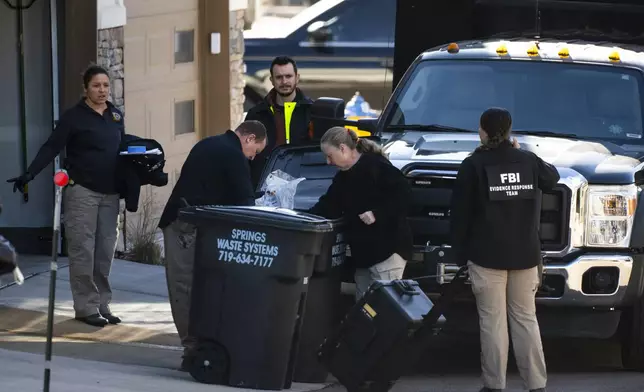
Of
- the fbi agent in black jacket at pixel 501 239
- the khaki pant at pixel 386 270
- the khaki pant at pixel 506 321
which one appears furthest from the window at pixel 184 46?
the khaki pant at pixel 506 321

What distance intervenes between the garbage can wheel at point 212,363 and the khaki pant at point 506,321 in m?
1.50

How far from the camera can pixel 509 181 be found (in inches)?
335

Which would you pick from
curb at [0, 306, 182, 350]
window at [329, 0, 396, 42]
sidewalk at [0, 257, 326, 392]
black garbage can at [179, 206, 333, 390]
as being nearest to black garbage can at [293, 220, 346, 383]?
sidewalk at [0, 257, 326, 392]

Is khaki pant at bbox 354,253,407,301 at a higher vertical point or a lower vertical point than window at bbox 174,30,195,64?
lower

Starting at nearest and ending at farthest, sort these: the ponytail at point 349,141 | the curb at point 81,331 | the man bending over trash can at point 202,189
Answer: the ponytail at point 349,141 < the man bending over trash can at point 202,189 < the curb at point 81,331

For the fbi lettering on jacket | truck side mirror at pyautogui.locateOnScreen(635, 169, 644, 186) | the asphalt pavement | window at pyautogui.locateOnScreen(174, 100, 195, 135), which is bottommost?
the asphalt pavement

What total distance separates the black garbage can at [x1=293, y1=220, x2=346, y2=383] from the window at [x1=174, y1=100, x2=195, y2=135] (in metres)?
6.74

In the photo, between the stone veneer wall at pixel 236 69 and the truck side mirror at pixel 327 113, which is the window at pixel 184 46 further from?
the truck side mirror at pixel 327 113

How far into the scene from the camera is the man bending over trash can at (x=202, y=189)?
9.23m

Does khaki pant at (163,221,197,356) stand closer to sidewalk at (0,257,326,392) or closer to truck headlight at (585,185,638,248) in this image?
sidewalk at (0,257,326,392)

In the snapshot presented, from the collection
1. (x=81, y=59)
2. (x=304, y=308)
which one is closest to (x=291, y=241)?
(x=304, y=308)

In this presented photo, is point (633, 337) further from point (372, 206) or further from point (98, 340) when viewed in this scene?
point (98, 340)

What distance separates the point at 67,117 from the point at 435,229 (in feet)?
8.94

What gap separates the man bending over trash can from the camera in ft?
30.3
